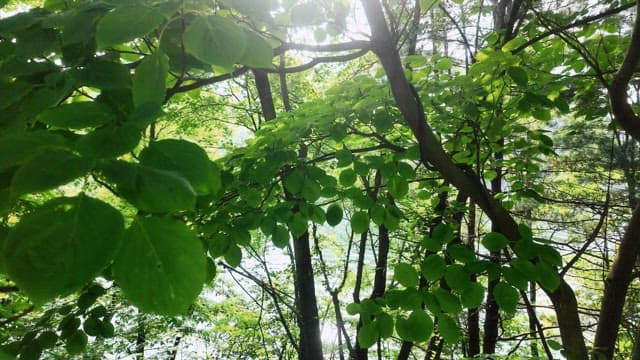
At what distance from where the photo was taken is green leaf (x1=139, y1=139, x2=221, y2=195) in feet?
1.14

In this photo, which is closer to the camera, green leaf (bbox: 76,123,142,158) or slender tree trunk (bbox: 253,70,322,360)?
green leaf (bbox: 76,123,142,158)

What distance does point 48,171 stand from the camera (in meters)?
0.28

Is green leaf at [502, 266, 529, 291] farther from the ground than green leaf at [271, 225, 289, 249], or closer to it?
closer to it

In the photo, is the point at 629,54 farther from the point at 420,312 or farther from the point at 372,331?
the point at 372,331

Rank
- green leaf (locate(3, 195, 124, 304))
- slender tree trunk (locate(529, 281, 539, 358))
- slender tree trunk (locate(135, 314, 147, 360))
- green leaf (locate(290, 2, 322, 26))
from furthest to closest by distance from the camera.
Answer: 1. slender tree trunk (locate(135, 314, 147, 360))
2. slender tree trunk (locate(529, 281, 539, 358))
3. green leaf (locate(290, 2, 322, 26))
4. green leaf (locate(3, 195, 124, 304))

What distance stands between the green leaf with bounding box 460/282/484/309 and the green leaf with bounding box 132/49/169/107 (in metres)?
0.92

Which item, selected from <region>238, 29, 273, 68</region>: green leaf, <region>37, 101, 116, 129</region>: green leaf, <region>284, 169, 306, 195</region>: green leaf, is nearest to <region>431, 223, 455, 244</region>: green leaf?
<region>284, 169, 306, 195</region>: green leaf

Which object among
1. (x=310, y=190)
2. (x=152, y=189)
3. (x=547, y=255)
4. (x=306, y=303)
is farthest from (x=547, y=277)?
(x=306, y=303)

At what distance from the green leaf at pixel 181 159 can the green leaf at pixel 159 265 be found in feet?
0.23

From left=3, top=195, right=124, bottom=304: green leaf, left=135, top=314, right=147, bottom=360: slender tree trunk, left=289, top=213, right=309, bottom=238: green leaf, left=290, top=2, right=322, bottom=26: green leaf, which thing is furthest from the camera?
left=135, top=314, right=147, bottom=360: slender tree trunk

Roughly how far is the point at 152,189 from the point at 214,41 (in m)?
0.17

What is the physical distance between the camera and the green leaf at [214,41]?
14.3 inches

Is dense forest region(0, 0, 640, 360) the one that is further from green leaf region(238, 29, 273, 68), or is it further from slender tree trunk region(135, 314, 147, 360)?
slender tree trunk region(135, 314, 147, 360)

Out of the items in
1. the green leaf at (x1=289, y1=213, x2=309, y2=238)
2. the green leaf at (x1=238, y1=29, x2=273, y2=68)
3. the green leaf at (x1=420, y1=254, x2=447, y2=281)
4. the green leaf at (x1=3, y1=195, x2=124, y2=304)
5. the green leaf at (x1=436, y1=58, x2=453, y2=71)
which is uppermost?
the green leaf at (x1=436, y1=58, x2=453, y2=71)
